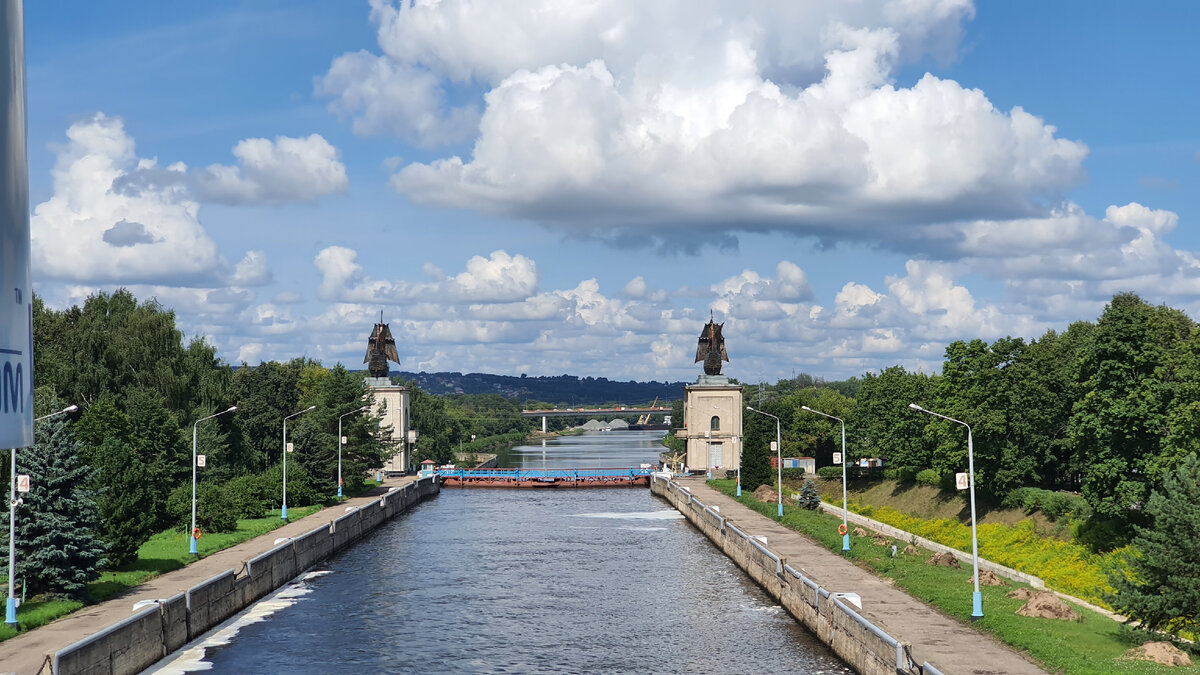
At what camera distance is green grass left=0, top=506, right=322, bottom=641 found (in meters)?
38.0

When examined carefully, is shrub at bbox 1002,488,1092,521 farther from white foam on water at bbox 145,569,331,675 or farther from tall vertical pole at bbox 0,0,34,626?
tall vertical pole at bbox 0,0,34,626

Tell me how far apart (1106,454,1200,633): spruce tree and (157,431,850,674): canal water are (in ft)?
32.5

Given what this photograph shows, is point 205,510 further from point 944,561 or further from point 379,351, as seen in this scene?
point 379,351

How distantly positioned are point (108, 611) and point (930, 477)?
61.6m

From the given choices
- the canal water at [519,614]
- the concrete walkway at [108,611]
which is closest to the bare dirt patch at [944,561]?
the canal water at [519,614]

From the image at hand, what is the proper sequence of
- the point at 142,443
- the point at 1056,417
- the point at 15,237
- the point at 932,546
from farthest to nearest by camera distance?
the point at 1056,417, the point at 142,443, the point at 932,546, the point at 15,237

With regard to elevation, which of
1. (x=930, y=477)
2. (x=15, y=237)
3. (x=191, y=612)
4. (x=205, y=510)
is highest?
(x=15, y=237)

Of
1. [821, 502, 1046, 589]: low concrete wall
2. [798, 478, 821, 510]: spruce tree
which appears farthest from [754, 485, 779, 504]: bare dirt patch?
[798, 478, 821, 510]: spruce tree

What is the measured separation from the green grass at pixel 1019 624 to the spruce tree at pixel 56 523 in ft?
105

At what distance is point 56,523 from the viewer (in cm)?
4128

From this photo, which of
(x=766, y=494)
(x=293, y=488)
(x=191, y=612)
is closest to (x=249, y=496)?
(x=293, y=488)

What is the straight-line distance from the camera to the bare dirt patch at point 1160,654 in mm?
30875

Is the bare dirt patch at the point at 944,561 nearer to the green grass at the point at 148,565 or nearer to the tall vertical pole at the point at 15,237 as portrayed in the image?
the green grass at the point at 148,565

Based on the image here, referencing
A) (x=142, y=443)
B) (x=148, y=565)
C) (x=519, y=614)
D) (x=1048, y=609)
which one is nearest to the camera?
(x=1048, y=609)
